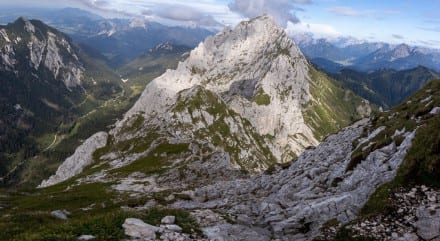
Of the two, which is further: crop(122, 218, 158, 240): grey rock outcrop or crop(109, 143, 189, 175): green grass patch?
crop(109, 143, 189, 175): green grass patch

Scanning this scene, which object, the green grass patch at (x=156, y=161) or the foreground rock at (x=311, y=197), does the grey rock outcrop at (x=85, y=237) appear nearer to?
the foreground rock at (x=311, y=197)

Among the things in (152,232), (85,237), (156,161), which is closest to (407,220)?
(152,232)

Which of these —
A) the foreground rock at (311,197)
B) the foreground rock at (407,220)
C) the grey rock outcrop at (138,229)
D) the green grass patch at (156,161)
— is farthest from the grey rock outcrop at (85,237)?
the green grass patch at (156,161)

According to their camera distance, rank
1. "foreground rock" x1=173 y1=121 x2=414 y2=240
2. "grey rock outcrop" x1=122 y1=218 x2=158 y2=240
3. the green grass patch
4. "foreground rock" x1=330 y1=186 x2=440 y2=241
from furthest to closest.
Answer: the green grass patch → "foreground rock" x1=173 y1=121 x2=414 y2=240 → "grey rock outcrop" x1=122 y1=218 x2=158 y2=240 → "foreground rock" x1=330 y1=186 x2=440 y2=241

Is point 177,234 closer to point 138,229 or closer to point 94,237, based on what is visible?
point 138,229

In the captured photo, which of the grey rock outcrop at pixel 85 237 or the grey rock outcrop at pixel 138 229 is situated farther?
the grey rock outcrop at pixel 138 229

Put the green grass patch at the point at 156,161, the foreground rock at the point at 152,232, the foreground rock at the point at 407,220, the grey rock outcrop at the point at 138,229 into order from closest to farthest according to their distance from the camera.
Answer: the foreground rock at the point at 407,220 < the grey rock outcrop at the point at 138,229 < the foreground rock at the point at 152,232 < the green grass patch at the point at 156,161

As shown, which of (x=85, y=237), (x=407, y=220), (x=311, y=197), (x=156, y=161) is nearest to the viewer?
(x=85, y=237)

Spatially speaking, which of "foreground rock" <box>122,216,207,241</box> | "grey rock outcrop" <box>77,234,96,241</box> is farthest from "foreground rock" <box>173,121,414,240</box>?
"grey rock outcrop" <box>77,234,96,241</box>

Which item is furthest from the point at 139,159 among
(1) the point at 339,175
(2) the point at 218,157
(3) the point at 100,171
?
(1) the point at 339,175

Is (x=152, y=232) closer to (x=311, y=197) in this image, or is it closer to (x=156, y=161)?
(x=311, y=197)

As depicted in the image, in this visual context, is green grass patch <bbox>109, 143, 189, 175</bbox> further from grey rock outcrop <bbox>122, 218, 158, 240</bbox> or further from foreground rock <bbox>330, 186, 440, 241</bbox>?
foreground rock <bbox>330, 186, 440, 241</bbox>
